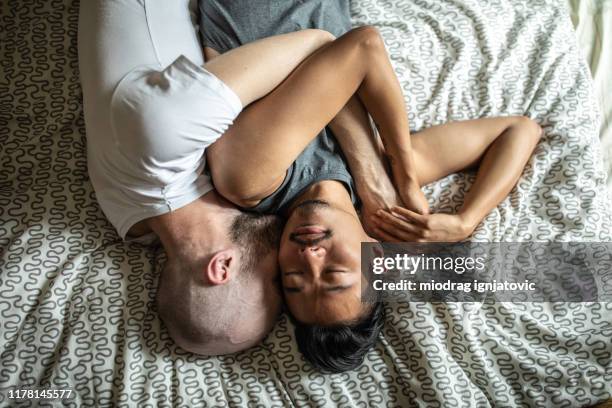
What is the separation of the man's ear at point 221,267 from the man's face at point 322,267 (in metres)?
0.12

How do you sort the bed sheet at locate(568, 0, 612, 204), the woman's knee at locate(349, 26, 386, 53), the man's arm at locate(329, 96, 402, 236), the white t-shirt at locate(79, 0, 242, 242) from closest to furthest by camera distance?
the white t-shirt at locate(79, 0, 242, 242) < the woman's knee at locate(349, 26, 386, 53) < the man's arm at locate(329, 96, 402, 236) < the bed sheet at locate(568, 0, 612, 204)

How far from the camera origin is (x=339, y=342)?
126 cm

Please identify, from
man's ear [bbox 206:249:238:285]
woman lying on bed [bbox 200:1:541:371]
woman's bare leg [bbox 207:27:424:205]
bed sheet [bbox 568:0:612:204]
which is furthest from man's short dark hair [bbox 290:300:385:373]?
bed sheet [bbox 568:0:612:204]

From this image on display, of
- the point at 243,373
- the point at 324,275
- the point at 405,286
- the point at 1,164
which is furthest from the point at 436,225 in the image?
the point at 1,164

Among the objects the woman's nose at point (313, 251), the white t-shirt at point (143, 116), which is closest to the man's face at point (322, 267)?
the woman's nose at point (313, 251)

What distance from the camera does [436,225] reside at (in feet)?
4.61

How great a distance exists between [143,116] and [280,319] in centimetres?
59

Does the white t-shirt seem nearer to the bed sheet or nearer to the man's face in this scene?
the man's face

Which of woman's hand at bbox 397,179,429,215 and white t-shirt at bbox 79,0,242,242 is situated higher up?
white t-shirt at bbox 79,0,242,242

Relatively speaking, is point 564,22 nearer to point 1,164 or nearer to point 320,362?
point 320,362

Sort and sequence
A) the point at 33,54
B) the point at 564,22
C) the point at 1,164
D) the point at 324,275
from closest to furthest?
1. the point at 324,275
2. the point at 1,164
3. the point at 33,54
4. the point at 564,22

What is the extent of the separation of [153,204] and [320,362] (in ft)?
1.76

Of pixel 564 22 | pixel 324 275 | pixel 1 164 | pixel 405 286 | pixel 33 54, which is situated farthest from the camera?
pixel 564 22

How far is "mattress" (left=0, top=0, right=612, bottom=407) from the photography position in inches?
50.4
